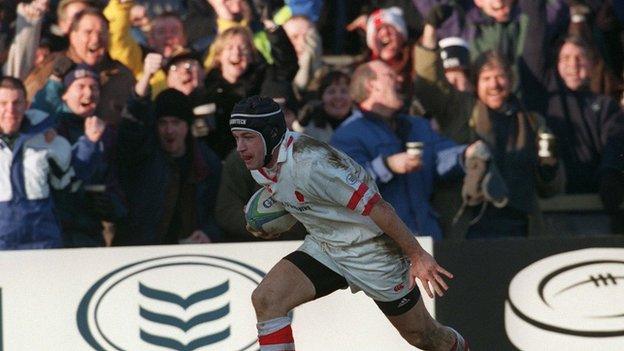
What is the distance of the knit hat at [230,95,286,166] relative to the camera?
19.2 ft

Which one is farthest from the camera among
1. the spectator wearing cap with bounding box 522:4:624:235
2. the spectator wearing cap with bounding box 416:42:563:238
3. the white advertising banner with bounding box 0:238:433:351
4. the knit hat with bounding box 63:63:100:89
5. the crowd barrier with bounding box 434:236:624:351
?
the spectator wearing cap with bounding box 522:4:624:235

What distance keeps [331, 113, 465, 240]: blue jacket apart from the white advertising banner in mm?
346

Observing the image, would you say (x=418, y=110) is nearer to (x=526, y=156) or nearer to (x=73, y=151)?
(x=526, y=156)

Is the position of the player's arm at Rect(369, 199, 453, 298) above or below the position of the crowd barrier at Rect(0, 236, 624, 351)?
above

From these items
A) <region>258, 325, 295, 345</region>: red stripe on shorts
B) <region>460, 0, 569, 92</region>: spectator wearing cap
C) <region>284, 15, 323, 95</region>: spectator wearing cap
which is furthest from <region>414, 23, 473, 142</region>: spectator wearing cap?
<region>258, 325, 295, 345</region>: red stripe on shorts

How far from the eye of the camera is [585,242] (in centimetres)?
787

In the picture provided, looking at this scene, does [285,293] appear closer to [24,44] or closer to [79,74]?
[79,74]

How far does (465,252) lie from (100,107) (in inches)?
105

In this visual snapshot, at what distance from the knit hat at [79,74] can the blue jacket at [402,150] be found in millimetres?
1694

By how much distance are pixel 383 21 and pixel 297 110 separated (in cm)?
88

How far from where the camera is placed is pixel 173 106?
8102mm

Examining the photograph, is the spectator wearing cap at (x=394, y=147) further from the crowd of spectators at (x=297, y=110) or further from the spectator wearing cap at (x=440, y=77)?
the spectator wearing cap at (x=440, y=77)

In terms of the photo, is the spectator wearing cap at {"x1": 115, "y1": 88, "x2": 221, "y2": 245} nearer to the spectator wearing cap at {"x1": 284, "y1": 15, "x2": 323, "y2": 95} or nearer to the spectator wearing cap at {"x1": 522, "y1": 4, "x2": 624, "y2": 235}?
the spectator wearing cap at {"x1": 284, "y1": 15, "x2": 323, "y2": 95}

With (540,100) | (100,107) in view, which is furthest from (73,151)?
(540,100)
